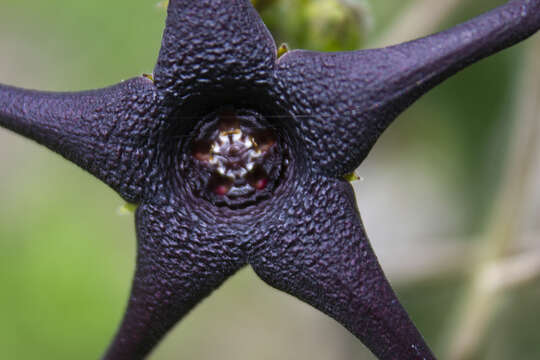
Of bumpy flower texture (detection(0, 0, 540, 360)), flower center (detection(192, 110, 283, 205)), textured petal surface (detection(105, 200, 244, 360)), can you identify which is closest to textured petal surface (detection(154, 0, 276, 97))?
bumpy flower texture (detection(0, 0, 540, 360))

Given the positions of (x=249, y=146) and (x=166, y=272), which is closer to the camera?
(x=166, y=272)

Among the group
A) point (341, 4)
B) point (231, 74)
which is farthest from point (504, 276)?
point (231, 74)

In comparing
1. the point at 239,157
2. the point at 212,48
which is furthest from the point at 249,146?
the point at 212,48

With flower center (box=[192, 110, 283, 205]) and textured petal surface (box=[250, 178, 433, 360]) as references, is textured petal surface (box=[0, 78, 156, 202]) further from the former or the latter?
textured petal surface (box=[250, 178, 433, 360])

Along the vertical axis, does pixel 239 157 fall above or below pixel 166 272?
above

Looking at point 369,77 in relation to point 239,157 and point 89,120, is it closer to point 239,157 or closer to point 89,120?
point 239,157

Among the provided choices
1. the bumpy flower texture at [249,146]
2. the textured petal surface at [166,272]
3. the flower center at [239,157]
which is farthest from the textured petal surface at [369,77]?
the textured petal surface at [166,272]
